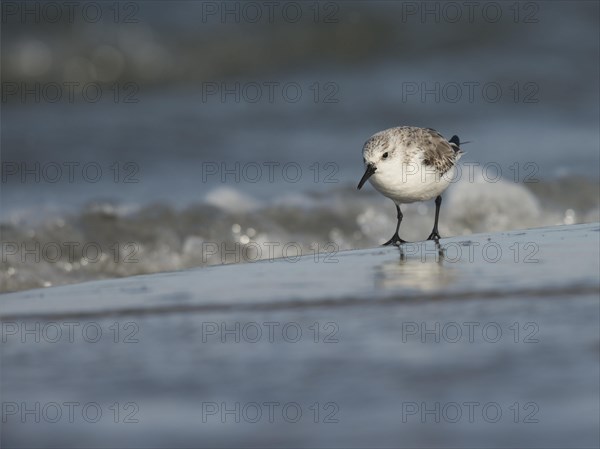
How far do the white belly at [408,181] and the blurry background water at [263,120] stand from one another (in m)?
1.73

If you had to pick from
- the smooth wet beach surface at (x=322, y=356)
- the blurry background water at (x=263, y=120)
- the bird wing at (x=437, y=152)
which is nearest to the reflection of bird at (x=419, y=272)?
the smooth wet beach surface at (x=322, y=356)

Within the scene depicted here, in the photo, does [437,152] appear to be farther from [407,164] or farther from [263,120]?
[263,120]

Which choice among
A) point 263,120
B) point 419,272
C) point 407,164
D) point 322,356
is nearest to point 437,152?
point 407,164

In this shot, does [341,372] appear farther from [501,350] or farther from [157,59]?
[157,59]

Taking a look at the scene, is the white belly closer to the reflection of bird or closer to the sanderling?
the sanderling

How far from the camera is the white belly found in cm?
708

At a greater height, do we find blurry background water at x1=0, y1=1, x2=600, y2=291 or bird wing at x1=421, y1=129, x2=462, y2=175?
blurry background water at x1=0, y1=1, x2=600, y2=291

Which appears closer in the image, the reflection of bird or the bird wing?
the reflection of bird

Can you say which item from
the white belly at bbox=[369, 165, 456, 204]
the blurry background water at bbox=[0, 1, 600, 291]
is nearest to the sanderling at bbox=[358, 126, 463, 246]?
the white belly at bbox=[369, 165, 456, 204]

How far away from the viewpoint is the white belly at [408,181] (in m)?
7.08

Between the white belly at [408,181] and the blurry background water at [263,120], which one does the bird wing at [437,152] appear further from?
the blurry background water at [263,120]

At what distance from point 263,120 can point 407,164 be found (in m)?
4.86

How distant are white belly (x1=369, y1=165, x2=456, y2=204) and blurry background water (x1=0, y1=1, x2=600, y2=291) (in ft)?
5.66

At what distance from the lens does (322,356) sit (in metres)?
4.16
